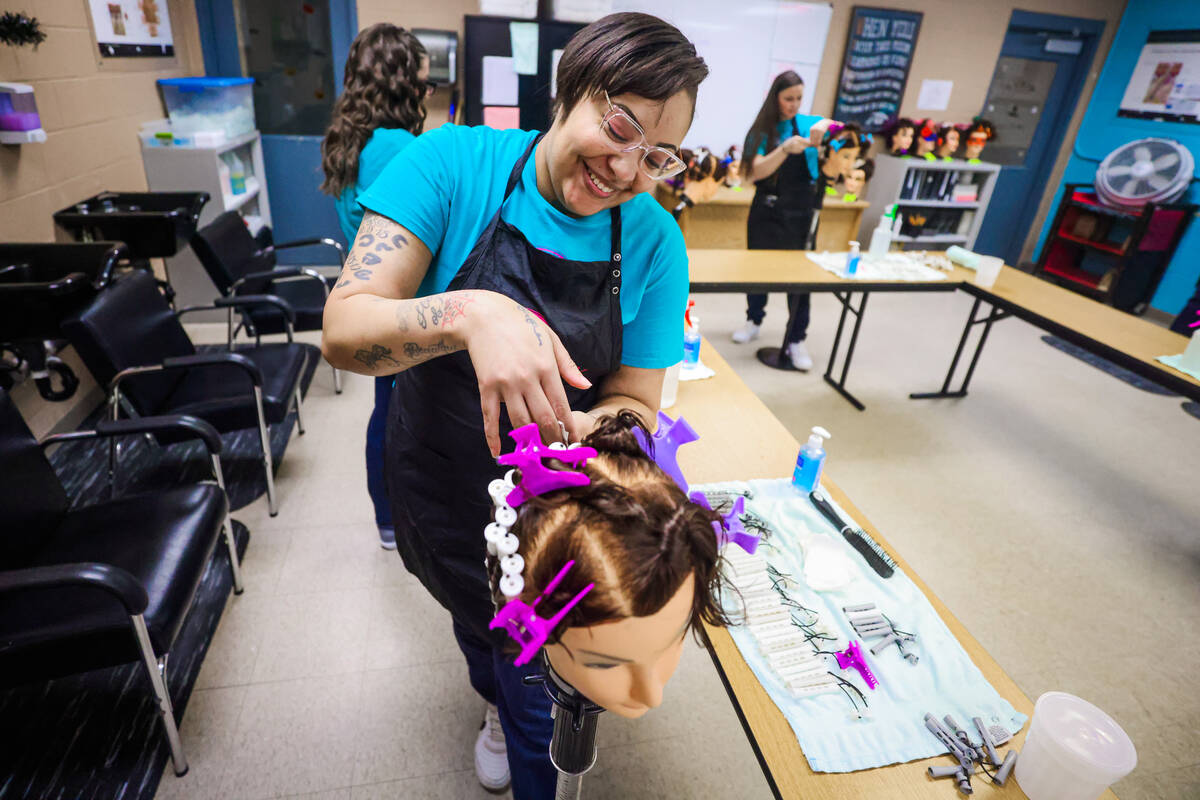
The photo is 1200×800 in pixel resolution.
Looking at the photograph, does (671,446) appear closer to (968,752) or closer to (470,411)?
(470,411)

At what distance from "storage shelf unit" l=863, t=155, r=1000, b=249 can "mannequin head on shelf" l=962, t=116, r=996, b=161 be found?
117mm

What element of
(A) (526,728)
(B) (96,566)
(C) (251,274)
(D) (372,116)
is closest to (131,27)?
(C) (251,274)

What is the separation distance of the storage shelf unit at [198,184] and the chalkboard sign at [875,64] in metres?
4.71

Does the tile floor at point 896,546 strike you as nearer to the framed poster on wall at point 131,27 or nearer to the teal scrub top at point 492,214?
the teal scrub top at point 492,214

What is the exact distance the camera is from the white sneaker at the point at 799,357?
13.0 ft

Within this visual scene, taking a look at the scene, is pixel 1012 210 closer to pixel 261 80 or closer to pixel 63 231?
pixel 261 80

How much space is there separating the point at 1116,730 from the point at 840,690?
40 cm

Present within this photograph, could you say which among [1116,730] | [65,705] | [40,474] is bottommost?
[65,705]

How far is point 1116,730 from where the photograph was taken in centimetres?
94

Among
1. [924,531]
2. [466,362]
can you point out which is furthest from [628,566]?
[924,531]

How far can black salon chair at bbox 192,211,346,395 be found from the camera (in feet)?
9.10

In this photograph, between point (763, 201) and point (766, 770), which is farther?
point (763, 201)

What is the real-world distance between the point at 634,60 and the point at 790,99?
288cm

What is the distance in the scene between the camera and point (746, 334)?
169 inches
